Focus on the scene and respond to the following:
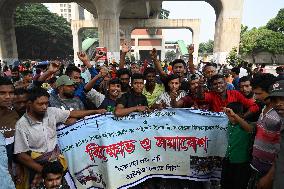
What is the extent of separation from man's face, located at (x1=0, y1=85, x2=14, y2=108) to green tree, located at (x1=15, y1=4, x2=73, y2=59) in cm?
5037

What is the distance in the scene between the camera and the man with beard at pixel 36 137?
9.55ft

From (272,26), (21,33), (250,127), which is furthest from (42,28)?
(250,127)

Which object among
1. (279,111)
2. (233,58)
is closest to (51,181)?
(279,111)

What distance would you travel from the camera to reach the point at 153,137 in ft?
12.1

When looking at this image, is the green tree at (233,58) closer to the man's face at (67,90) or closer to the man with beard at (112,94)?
the man with beard at (112,94)

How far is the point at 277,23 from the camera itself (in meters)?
58.7

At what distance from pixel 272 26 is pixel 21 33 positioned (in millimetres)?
52449

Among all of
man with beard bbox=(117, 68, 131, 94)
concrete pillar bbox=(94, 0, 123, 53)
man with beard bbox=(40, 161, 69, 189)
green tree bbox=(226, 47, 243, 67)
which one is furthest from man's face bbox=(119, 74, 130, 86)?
concrete pillar bbox=(94, 0, 123, 53)

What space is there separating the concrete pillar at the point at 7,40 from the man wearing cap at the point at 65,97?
22.3 m

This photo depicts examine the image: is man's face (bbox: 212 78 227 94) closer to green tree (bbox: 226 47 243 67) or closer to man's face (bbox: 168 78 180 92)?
A: man's face (bbox: 168 78 180 92)

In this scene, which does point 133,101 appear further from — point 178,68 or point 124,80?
point 178,68

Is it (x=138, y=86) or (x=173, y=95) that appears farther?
(x=138, y=86)

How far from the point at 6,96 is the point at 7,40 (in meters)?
24.0

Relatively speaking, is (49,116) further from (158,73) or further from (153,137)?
(158,73)
